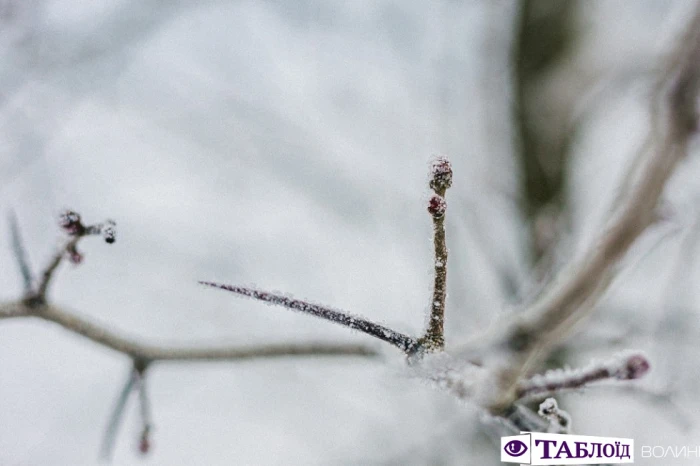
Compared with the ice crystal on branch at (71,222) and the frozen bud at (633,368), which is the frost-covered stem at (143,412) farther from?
the frozen bud at (633,368)

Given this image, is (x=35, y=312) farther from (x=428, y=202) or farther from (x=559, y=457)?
(x=559, y=457)

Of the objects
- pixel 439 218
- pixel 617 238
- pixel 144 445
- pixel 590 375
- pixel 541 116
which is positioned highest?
pixel 541 116

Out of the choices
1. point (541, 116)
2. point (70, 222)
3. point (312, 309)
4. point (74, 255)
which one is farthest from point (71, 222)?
point (541, 116)

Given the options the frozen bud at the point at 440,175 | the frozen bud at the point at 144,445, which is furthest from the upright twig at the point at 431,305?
the frozen bud at the point at 144,445

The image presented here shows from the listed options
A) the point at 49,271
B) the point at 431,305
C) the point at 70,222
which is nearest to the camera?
the point at 431,305

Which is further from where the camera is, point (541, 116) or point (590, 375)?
point (541, 116)

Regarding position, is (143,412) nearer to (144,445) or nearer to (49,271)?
(144,445)

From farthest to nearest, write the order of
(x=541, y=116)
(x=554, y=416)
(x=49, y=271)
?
(x=541, y=116) < (x=49, y=271) < (x=554, y=416)
